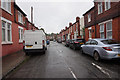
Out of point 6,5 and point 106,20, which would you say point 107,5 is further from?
point 6,5

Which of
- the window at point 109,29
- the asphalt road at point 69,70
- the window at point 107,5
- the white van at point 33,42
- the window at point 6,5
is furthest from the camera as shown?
the window at point 107,5

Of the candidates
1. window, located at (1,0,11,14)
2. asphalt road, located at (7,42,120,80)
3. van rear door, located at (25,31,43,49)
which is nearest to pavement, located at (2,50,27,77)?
asphalt road, located at (7,42,120,80)

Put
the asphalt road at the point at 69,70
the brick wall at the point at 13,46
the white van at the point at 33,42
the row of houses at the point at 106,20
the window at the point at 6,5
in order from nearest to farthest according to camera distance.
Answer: the asphalt road at the point at 69,70
the brick wall at the point at 13,46
the white van at the point at 33,42
the window at the point at 6,5
the row of houses at the point at 106,20

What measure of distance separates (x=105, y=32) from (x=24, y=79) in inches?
404

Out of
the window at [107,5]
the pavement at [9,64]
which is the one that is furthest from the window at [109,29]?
the pavement at [9,64]

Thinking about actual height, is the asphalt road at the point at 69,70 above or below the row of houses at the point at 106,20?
below

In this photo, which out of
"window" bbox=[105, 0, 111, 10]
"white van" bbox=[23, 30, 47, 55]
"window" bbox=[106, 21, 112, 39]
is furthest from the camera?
"window" bbox=[105, 0, 111, 10]

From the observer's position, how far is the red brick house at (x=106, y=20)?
855 cm

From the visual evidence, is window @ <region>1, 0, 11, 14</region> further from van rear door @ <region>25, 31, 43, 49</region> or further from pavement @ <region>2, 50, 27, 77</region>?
pavement @ <region>2, 50, 27, 77</region>

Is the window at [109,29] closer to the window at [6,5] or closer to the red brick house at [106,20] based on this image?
the red brick house at [106,20]

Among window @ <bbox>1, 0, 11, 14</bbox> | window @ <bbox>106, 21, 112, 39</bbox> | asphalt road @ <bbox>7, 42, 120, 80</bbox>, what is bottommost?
asphalt road @ <bbox>7, 42, 120, 80</bbox>

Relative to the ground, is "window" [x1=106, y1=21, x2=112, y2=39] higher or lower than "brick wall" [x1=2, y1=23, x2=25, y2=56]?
higher

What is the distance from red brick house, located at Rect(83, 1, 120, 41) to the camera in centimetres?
855

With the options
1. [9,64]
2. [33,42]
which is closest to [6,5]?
[33,42]
